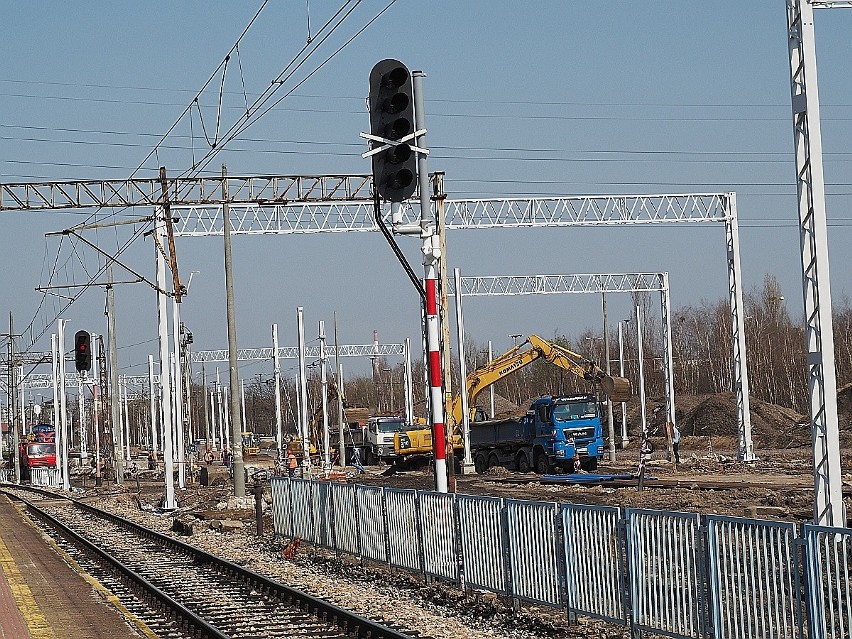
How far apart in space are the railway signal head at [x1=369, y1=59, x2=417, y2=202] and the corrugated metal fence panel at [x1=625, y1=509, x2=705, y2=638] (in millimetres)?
4789

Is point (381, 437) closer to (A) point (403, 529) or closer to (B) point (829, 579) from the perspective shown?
(A) point (403, 529)

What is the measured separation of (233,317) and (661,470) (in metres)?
20.2

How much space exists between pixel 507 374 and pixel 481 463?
5489 mm

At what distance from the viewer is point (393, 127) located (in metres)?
14.2

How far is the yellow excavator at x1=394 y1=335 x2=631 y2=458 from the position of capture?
5190 centimetres

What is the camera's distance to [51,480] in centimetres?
7006

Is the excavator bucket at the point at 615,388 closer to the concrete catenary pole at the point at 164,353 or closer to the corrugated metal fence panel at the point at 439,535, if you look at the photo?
the concrete catenary pole at the point at 164,353

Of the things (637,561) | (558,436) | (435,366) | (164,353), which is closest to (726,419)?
(558,436)

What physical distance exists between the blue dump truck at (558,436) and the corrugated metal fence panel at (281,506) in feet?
82.2

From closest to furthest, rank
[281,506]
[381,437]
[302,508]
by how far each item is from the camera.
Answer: [302,508], [281,506], [381,437]

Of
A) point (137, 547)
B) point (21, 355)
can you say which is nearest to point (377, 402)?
point (21, 355)

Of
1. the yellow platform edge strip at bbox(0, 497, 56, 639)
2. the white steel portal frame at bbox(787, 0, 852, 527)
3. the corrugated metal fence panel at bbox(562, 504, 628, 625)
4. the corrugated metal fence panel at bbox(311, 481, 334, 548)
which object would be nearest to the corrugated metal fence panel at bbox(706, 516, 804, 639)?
the corrugated metal fence panel at bbox(562, 504, 628, 625)

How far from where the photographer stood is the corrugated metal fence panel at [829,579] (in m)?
8.62

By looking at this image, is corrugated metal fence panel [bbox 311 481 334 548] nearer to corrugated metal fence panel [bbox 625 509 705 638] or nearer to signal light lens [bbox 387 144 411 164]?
signal light lens [bbox 387 144 411 164]
